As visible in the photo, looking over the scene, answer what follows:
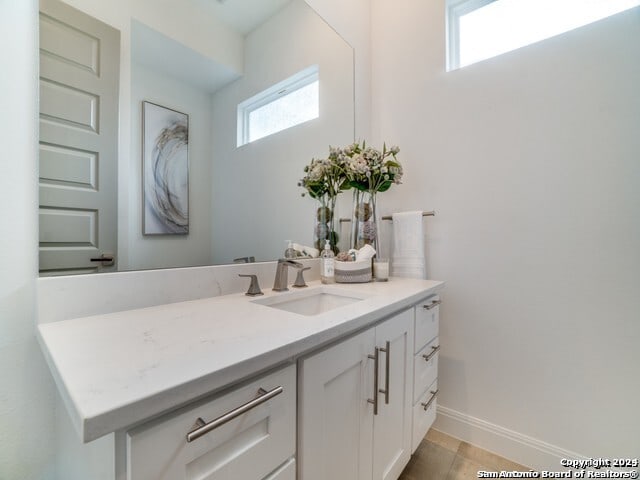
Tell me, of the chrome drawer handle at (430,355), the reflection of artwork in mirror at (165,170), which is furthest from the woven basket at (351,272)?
the reflection of artwork in mirror at (165,170)

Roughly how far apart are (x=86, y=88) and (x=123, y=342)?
67cm

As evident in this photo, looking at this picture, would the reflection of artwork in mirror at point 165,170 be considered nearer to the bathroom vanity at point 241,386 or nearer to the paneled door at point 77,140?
the paneled door at point 77,140

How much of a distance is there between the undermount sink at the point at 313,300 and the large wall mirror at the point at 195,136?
0.77ft

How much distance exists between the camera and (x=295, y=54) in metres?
1.34

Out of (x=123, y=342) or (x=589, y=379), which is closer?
(x=123, y=342)

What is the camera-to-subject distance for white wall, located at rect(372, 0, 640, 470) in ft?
3.49

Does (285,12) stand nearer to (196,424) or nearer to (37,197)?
(37,197)

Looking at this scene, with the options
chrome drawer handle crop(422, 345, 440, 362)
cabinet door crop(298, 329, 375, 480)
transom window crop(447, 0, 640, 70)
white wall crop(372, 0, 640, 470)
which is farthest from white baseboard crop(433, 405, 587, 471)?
transom window crop(447, 0, 640, 70)

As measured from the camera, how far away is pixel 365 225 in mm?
1427

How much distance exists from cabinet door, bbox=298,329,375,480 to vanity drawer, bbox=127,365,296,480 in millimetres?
38

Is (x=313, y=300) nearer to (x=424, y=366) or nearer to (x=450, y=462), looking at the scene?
(x=424, y=366)

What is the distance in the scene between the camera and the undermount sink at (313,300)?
3.34 ft

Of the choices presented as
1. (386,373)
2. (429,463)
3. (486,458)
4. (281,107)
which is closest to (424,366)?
(386,373)

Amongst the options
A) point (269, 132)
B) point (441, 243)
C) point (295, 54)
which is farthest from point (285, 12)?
point (441, 243)
